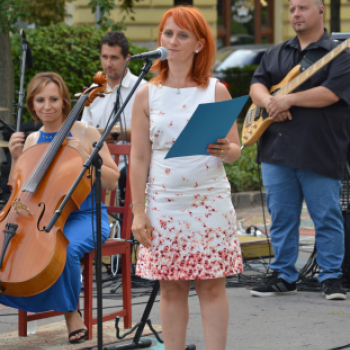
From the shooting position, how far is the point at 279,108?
4.59 m

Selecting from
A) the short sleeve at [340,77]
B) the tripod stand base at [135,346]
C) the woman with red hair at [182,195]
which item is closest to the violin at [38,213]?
the tripod stand base at [135,346]

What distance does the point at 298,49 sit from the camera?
468 centimetres

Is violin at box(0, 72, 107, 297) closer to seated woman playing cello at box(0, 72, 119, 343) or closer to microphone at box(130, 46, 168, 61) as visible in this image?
seated woman playing cello at box(0, 72, 119, 343)

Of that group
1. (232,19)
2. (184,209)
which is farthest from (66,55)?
(232,19)

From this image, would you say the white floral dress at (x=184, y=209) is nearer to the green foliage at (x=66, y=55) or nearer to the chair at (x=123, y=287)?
the chair at (x=123, y=287)

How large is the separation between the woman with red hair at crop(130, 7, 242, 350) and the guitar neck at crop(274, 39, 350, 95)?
1.51m

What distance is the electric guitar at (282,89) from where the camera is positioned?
437 centimetres

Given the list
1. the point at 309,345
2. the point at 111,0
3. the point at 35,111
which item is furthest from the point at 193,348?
the point at 111,0

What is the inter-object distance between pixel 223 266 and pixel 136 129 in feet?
2.39

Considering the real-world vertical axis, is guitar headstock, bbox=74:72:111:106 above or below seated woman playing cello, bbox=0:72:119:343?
above

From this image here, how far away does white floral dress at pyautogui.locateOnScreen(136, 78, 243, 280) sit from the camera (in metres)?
2.94

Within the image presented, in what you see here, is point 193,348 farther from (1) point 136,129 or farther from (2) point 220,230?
(1) point 136,129

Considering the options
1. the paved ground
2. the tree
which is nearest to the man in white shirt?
the tree

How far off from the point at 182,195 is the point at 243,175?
694 centimetres
